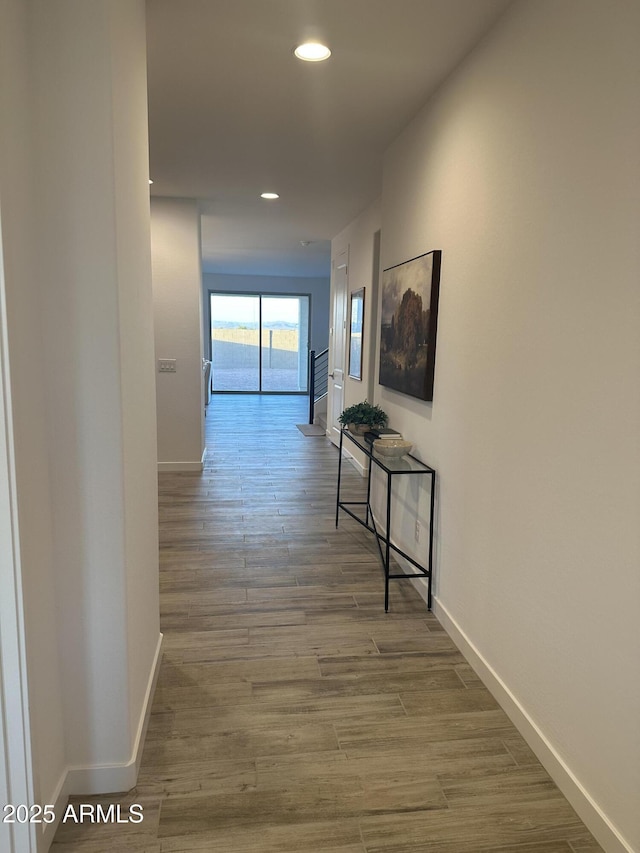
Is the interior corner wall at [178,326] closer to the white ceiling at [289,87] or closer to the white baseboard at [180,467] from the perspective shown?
the white baseboard at [180,467]

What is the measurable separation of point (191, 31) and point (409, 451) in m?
2.24

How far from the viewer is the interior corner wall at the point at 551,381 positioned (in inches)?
58.1

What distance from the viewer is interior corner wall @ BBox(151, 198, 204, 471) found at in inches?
205

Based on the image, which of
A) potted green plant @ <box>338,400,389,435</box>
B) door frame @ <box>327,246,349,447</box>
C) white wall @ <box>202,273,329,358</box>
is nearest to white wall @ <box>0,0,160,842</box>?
potted green plant @ <box>338,400,389,435</box>

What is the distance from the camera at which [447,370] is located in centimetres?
268

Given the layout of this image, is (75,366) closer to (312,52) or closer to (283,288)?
(312,52)

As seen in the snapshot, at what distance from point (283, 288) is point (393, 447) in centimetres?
946

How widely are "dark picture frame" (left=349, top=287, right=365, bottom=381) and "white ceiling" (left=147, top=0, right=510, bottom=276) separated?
39.8 inches

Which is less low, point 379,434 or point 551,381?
point 551,381

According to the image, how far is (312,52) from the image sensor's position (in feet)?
7.91

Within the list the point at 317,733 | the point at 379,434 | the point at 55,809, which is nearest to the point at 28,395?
the point at 55,809

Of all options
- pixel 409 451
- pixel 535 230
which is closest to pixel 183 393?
pixel 409 451

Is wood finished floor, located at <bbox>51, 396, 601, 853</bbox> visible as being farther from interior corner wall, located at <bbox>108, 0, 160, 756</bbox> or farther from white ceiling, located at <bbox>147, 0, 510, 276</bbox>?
white ceiling, located at <bbox>147, 0, 510, 276</bbox>

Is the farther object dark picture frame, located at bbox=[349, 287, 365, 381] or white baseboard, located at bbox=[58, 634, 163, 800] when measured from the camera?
dark picture frame, located at bbox=[349, 287, 365, 381]
